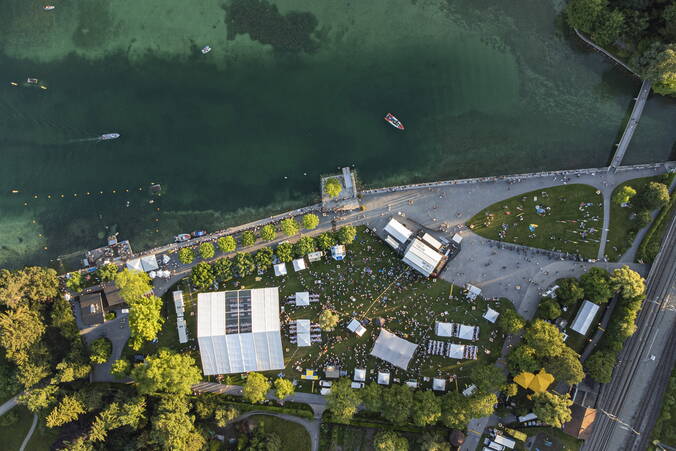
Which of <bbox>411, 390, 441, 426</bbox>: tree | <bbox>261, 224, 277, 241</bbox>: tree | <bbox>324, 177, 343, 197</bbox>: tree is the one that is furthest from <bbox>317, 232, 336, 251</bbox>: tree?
<bbox>411, 390, 441, 426</bbox>: tree

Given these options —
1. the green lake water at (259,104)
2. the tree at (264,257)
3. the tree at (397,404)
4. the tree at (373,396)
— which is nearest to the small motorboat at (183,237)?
the green lake water at (259,104)

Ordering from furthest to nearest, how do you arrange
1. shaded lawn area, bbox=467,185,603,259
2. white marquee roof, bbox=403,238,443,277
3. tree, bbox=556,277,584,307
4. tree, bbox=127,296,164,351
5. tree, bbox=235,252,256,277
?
tree, bbox=235,252,256,277 < shaded lawn area, bbox=467,185,603,259 < white marquee roof, bbox=403,238,443,277 < tree, bbox=127,296,164,351 < tree, bbox=556,277,584,307

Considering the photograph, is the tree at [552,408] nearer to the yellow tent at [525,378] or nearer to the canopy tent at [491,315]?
the yellow tent at [525,378]

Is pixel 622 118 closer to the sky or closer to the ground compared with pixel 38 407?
closer to the sky

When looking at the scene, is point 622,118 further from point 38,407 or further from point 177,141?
point 38,407

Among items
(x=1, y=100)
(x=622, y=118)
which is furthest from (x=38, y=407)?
(x=622, y=118)

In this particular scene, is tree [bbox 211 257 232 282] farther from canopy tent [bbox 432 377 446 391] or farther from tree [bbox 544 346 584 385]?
tree [bbox 544 346 584 385]
